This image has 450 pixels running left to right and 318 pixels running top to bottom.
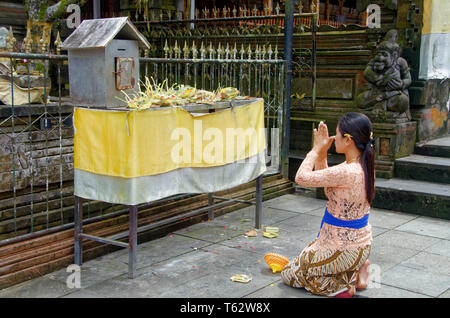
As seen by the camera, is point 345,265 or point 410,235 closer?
point 345,265

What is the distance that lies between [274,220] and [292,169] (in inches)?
95.4

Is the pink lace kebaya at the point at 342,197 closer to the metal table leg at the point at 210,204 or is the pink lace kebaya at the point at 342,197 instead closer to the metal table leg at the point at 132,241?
the metal table leg at the point at 132,241

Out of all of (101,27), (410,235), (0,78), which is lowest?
(410,235)

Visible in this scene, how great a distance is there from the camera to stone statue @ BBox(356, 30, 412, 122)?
320 inches

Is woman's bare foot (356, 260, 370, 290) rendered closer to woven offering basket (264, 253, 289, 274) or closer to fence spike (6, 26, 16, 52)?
woven offering basket (264, 253, 289, 274)

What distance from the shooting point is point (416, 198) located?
7.21 metres

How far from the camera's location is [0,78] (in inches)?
242

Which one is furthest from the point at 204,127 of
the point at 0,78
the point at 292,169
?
the point at 292,169

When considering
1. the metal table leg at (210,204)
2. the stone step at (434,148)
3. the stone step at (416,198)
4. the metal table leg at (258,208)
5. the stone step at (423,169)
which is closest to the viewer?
the metal table leg at (258,208)

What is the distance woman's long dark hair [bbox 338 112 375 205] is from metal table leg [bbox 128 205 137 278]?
199cm

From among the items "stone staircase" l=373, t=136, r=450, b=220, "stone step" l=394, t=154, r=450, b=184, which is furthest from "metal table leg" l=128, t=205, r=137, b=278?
"stone step" l=394, t=154, r=450, b=184

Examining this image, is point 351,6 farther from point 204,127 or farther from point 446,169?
point 204,127

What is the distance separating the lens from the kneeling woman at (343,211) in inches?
167

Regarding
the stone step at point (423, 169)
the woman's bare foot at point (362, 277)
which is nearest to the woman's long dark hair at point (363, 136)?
the woman's bare foot at point (362, 277)
